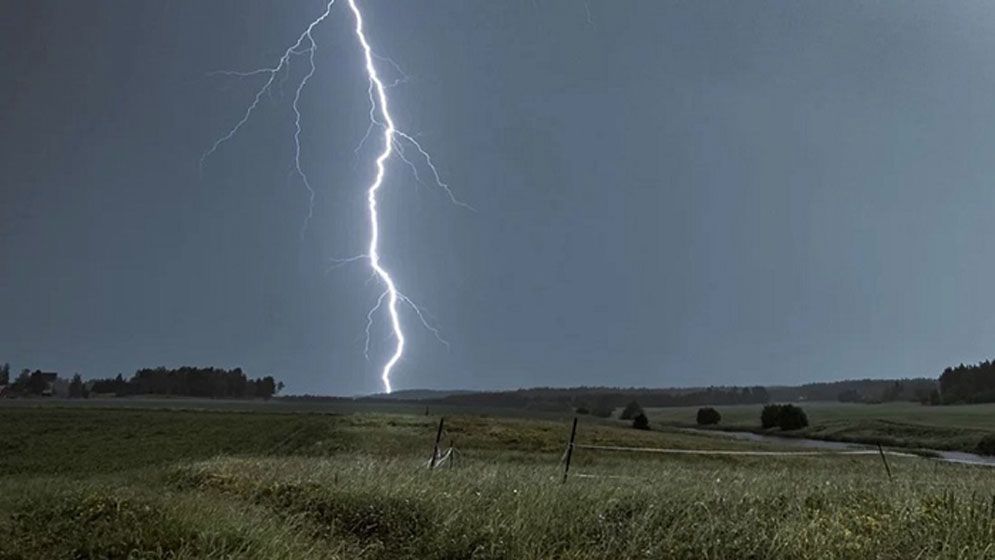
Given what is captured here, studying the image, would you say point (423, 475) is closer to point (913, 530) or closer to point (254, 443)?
point (913, 530)

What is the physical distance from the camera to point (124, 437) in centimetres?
4722

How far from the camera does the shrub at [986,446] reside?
164ft

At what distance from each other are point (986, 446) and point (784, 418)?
102 feet

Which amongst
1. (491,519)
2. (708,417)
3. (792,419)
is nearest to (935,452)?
(792,419)

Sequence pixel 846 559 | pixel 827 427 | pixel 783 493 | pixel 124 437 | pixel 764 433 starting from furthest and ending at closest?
pixel 764 433
pixel 827 427
pixel 124 437
pixel 783 493
pixel 846 559

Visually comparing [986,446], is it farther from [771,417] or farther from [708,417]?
[708,417]

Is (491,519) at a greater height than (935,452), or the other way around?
(491,519)

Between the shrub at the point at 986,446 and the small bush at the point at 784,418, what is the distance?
2737 centimetres

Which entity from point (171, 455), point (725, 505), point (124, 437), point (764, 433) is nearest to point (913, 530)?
point (725, 505)

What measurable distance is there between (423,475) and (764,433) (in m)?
74.7

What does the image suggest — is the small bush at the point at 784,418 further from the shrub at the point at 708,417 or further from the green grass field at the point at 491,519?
the green grass field at the point at 491,519

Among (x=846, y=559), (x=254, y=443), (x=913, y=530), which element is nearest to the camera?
(x=846, y=559)

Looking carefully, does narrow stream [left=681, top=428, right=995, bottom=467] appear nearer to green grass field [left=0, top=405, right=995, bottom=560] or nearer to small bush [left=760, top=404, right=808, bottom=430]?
small bush [left=760, top=404, right=808, bottom=430]

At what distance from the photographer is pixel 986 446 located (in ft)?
167
